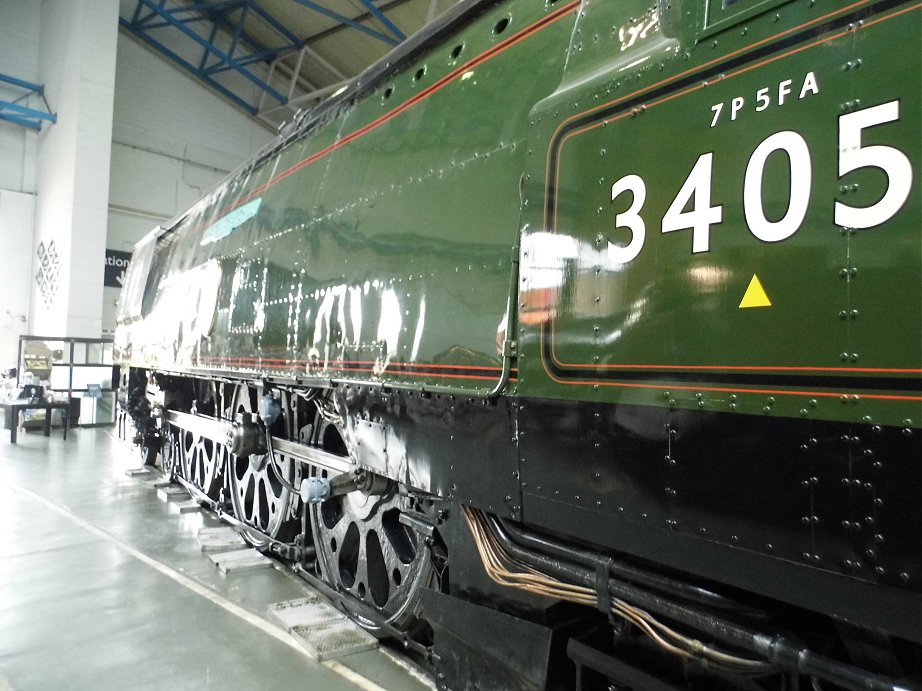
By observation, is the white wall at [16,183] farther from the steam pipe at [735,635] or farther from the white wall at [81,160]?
the steam pipe at [735,635]

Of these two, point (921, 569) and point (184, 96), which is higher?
point (184, 96)

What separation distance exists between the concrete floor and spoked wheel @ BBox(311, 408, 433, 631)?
1.05 ft

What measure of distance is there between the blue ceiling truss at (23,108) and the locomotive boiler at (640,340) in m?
14.6

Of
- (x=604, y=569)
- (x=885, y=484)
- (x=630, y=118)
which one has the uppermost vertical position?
(x=630, y=118)

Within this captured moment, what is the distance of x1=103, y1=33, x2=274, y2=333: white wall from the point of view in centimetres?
1630

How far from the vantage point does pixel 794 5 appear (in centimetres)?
148

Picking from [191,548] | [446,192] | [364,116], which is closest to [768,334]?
[446,192]

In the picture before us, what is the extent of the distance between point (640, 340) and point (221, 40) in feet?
63.3

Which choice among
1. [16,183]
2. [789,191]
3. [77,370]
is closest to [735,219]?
[789,191]

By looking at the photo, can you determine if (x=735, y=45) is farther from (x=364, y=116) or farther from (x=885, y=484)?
(x=364, y=116)

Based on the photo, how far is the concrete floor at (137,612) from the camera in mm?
3227

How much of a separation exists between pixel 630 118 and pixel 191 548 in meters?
5.08

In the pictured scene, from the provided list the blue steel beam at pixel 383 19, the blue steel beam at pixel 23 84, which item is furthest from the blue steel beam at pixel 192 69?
the blue steel beam at pixel 383 19

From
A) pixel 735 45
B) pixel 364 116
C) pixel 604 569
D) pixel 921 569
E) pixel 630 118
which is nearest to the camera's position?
pixel 921 569
